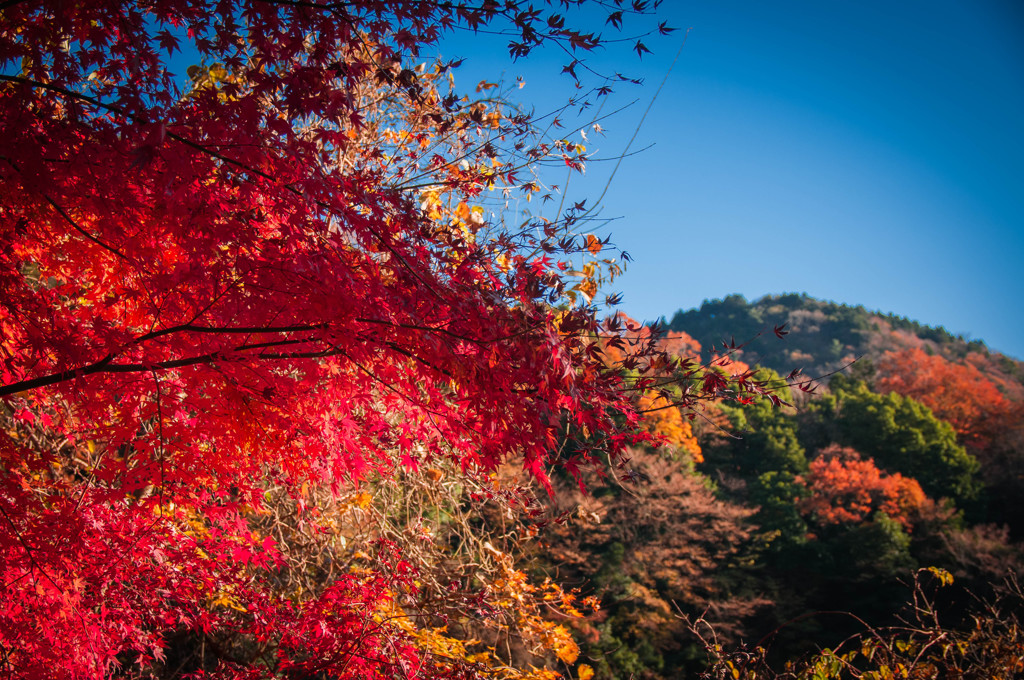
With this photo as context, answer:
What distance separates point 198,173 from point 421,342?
4.12ft

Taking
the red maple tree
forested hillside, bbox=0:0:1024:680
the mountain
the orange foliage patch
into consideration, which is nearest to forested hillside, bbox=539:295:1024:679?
the orange foliage patch

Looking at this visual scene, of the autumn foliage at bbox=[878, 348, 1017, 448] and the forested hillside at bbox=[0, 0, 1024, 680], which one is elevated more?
the autumn foliage at bbox=[878, 348, 1017, 448]

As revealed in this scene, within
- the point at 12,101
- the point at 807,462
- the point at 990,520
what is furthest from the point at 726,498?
the point at 12,101

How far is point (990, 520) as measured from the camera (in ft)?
52.9

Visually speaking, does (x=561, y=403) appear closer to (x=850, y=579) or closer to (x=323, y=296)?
(x=323, y=296)

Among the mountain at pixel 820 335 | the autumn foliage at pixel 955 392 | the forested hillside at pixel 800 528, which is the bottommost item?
the forested hillside at pixel 800 528

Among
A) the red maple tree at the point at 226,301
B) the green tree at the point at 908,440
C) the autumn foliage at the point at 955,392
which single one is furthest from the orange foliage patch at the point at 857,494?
the red maple tree at the point at 226,301

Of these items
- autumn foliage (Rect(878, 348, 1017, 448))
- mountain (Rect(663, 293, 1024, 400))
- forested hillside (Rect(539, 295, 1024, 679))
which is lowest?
forested hillside (Rect(539, 295, 1024, 679))

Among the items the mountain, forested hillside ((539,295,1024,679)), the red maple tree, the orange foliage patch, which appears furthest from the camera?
the mountain

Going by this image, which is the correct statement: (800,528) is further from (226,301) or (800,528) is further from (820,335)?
(820,335)

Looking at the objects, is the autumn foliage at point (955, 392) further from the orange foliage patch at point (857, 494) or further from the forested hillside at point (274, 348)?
the forested hillside at point (274, 348)

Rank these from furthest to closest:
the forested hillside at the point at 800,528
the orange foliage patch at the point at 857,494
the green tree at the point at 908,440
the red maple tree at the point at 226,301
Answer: the green tree at the point at 908,440
the orange foliage patch at the point at 857,494
the forested hillside at the point at 800,528
the red maple tree at the point at 226,301

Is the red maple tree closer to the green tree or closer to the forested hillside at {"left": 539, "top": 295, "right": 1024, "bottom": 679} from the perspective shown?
the forested hillside at {"left": 539, "top": 295, "right": 1024, "bottom": 679}

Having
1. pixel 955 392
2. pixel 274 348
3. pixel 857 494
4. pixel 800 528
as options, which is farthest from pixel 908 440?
pixel 274 348
